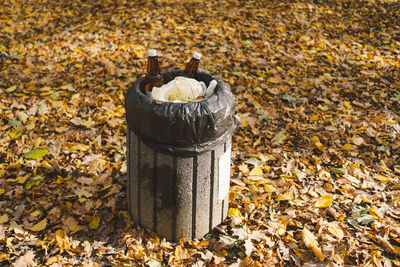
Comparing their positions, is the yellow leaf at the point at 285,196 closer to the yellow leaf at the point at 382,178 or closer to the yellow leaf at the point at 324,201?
the yellow leaf at the point at 324,201

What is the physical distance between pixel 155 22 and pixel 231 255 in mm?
4826

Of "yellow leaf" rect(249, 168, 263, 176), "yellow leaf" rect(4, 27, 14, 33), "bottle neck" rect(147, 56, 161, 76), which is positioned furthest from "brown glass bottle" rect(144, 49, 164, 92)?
"yellow leaf" rect(4, 27, 14, 33)

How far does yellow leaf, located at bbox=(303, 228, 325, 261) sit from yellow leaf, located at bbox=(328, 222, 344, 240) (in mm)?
165

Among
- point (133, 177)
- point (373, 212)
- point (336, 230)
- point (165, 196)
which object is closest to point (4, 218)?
A: point (133, 177)

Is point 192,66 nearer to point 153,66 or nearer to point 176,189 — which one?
point 153,66

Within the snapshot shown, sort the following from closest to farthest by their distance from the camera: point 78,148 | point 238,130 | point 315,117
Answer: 1. point 78,148
2. point 238,130
3. point 315,117

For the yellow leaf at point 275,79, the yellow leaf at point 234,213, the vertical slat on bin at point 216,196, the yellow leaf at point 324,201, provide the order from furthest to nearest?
the yellow leaf at point 275,79 → the yellow leaf at point 324,201 → the yellow leaf at point 234,213 → the vertical slat on bin at point 216,196

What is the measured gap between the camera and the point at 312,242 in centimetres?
288

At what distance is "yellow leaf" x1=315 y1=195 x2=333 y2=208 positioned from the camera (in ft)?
10.7

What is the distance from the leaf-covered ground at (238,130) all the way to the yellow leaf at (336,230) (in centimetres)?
1

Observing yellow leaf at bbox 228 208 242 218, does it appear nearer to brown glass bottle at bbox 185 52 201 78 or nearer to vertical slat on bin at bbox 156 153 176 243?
vertical slat on bin at bbox 156 153 176 243

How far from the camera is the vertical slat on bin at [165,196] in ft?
8.23

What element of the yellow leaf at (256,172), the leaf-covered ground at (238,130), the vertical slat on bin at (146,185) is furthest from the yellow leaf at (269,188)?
the vertical slat on bin at (146,185)

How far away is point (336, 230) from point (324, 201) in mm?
344
